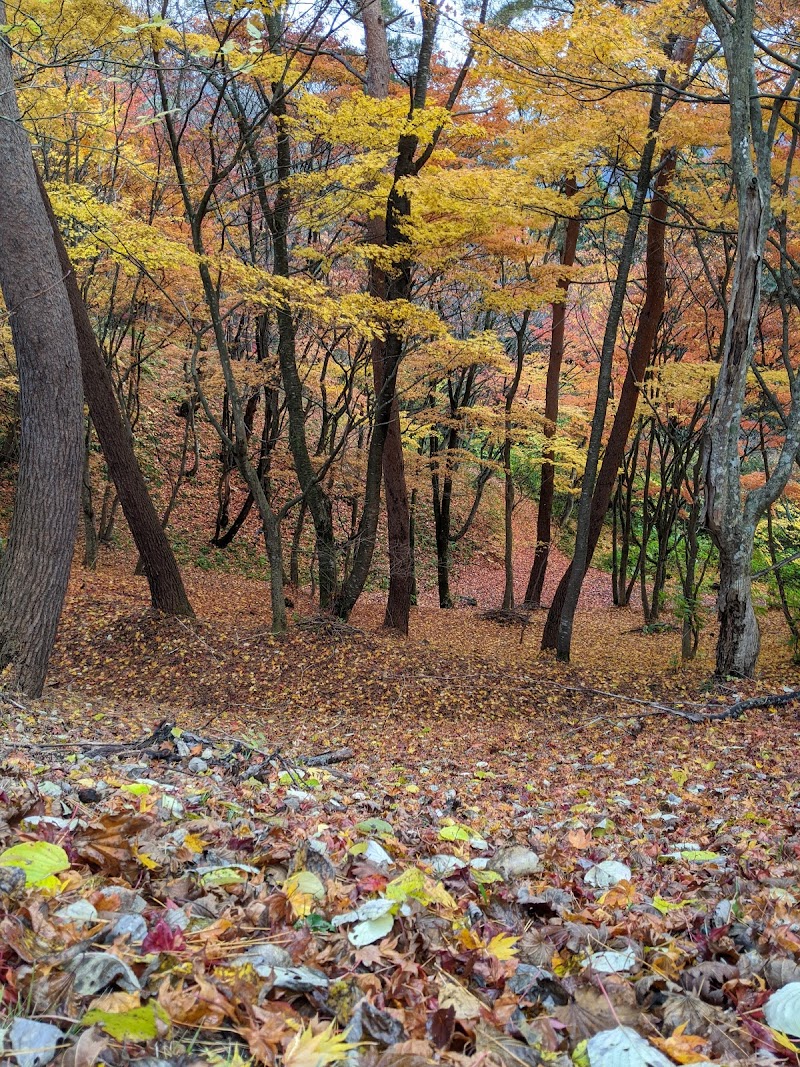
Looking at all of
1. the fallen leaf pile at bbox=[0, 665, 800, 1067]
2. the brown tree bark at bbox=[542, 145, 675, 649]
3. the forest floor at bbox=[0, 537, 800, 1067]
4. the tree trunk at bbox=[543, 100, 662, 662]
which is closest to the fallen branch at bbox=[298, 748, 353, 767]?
the forest floor at bbox=[0, 537, 800, 1067]

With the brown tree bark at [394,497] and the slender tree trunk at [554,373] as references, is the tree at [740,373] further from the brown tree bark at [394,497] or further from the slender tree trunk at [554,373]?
the brown tree bark at [394,497]

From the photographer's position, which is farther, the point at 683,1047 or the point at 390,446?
the point at 390,446

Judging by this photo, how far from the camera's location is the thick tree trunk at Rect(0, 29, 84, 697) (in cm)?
537

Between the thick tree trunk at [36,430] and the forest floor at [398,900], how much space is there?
829 mm

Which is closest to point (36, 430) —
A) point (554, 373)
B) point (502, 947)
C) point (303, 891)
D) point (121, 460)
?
point (121, 460)

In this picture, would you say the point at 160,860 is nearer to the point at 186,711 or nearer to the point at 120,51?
the point at 186,711

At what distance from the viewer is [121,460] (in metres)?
8.35

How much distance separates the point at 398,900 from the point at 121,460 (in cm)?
758

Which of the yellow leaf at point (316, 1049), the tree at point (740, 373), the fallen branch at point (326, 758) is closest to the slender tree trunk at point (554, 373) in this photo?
the tree at point (740, 373)

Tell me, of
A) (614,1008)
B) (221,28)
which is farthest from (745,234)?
(221,28)

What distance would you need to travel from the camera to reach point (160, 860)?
1.83 metres

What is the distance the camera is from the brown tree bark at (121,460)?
25.6 feet

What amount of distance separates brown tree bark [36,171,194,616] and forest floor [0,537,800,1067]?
382cm

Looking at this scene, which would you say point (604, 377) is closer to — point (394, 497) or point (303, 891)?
point (394, 497)
